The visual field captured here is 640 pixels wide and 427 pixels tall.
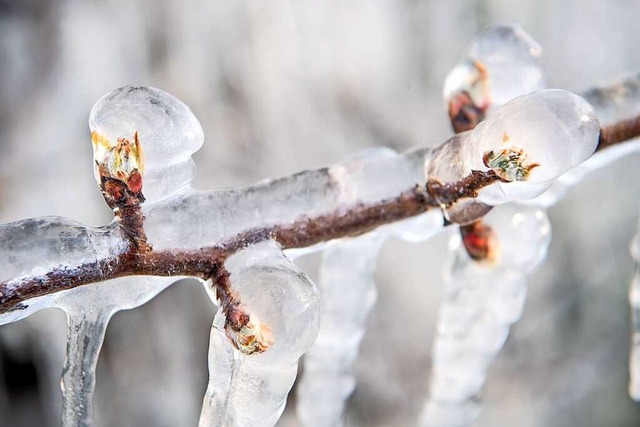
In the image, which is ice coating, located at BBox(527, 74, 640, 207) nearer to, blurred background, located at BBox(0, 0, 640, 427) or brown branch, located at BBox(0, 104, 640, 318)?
brown branch, located at BBox(0, 104, 640, 318)

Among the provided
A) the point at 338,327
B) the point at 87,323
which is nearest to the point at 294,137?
the point at 338,327

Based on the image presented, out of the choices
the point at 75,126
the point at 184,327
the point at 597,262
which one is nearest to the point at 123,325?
the point at 184,327

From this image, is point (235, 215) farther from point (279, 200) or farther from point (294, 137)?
point (294, 137)

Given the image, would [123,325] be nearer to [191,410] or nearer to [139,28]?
[191,410]

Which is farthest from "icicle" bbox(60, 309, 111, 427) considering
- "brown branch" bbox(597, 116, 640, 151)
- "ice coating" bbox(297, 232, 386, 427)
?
"brown branch" bbox(597, 116, 640, 151)

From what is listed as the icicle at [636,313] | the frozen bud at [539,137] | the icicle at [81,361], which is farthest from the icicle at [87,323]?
the icicle at [636,313]

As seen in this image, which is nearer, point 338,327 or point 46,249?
point 46,249

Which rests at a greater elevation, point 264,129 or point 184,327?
point 264,129
